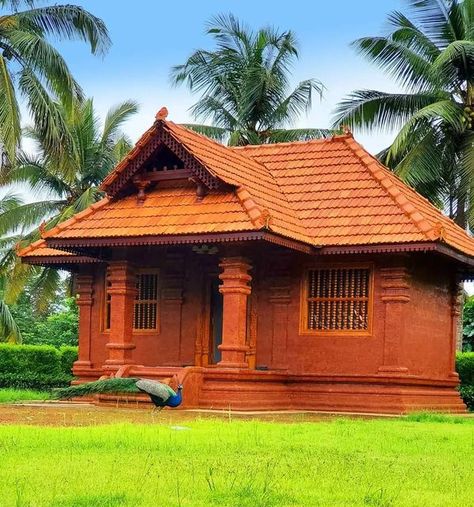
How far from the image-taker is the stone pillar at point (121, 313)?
16.7 meters

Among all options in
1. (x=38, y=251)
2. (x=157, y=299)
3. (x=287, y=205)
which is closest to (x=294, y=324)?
(x=287, y=205)

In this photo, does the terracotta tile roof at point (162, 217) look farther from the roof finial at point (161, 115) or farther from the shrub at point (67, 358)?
the shrub at point (67, 358)

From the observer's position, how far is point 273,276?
17156 millimetres

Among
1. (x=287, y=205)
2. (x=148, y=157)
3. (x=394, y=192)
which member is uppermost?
(x=148, y=157)

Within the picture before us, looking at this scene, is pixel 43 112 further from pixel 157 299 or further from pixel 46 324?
pixel 46 324

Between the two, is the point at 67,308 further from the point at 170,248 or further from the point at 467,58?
the point at 170,248

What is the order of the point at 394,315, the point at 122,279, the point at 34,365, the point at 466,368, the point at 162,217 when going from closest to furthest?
the point at 394,315 → the point at 162,217 → the point at 122,279 → the point at 466,368 → the point at 34,365

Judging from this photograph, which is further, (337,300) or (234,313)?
(337,300)

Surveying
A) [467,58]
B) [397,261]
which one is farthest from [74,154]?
[467,58]

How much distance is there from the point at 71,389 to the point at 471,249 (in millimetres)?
8223

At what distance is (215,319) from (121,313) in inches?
76.8

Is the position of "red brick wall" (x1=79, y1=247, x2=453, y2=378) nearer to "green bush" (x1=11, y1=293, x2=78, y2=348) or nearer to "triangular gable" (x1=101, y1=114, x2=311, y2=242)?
"triangular gable" (x1=101, y1=114, x2=311, y2=242)

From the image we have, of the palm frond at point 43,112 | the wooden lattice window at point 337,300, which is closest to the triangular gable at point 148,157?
the wooden lattice window at point 337,300

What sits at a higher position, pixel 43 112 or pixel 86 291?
pixel 43 112
